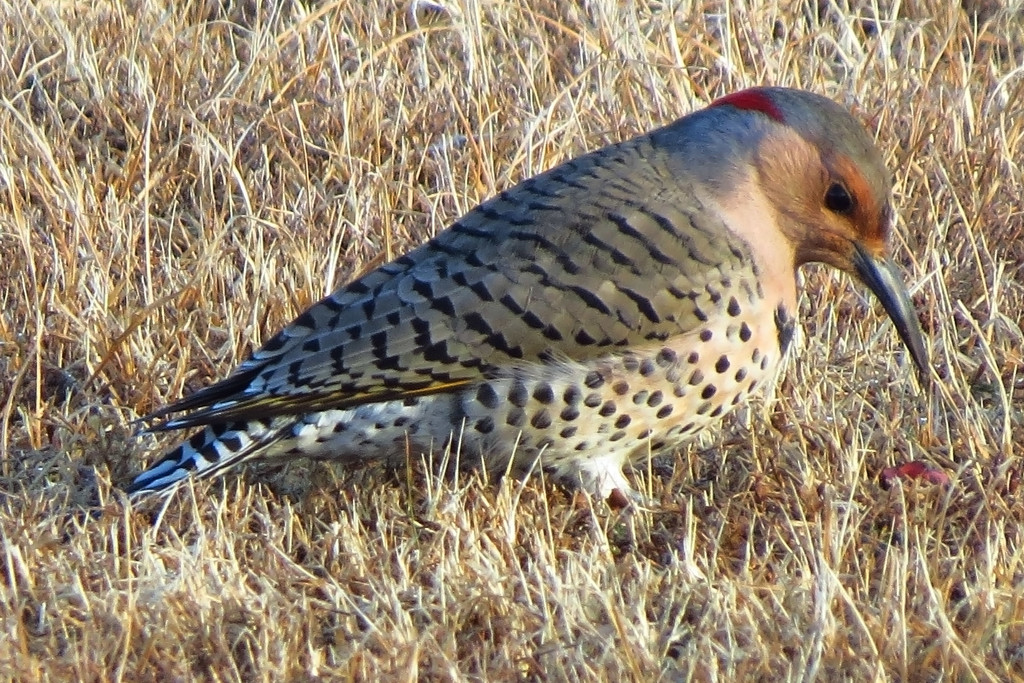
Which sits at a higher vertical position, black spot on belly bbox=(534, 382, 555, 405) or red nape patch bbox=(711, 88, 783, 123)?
red nape patch bbox=(711, 88, 783, 123)

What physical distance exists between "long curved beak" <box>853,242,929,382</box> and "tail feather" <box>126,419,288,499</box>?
163cm

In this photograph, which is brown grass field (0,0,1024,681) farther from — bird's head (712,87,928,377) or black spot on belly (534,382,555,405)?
bird's head (712,87,928,377)

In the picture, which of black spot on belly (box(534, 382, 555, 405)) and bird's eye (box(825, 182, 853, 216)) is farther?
bird's eye (box(825, 182, 853, 216))

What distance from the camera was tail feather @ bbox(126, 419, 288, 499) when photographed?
4.15 metres

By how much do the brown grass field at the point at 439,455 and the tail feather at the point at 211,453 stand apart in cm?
6

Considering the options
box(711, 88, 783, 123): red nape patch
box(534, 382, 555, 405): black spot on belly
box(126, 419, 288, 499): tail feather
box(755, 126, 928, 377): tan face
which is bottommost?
box(534, 382, 555, 405): black spot on belly

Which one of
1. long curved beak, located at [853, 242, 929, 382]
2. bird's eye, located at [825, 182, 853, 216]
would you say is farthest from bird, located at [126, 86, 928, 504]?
long curved beak, located at [853, 242, 929, 382]

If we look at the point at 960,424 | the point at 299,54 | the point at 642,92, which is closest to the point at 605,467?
the point at 960,424

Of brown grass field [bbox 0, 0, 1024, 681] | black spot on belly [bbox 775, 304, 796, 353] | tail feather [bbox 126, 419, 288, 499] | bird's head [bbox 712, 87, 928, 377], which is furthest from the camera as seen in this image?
bird's head [bbox 712, 87, 928, 377]

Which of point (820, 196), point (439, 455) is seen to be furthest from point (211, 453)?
point (820, 196)

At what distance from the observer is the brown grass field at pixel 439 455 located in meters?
3.52

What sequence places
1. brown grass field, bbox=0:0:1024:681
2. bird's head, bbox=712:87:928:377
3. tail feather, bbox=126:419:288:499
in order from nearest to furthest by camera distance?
brown grass field, bbox=0:0:1024:681 < tail feather, bbox=126:419:288:499 < bird's head, bbox=712:87:928:377

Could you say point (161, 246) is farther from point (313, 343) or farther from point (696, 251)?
point (696, 251)

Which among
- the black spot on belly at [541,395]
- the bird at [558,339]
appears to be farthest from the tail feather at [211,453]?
the black spot on belly at [541,395]
